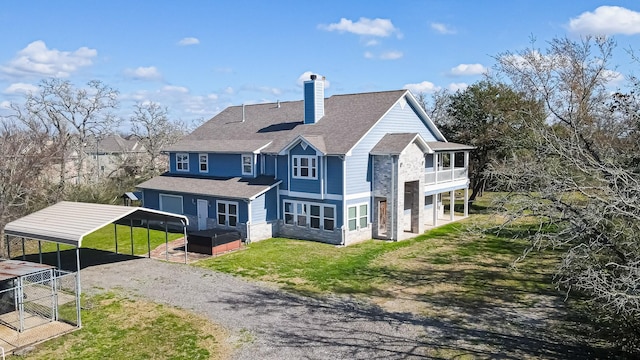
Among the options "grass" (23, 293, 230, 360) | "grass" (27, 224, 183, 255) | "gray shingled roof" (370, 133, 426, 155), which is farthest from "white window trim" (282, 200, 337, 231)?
"grass" (23, 293, 230, 360)

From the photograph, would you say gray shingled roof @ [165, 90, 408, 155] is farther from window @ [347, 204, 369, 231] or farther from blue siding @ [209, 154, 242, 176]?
window @ [347, 204, 369, 231]

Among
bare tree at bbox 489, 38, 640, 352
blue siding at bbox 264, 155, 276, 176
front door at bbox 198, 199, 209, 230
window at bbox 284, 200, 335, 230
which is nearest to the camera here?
bare tree at bbox 489, 38, 640, 352

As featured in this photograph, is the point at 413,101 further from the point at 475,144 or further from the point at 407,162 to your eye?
the point at 475,144

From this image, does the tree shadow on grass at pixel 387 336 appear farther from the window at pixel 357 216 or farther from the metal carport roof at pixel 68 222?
the window at pixel 357 216

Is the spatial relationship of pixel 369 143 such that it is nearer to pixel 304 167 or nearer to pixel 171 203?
pixel 304 167

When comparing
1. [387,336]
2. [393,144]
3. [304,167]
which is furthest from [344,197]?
[387,336]

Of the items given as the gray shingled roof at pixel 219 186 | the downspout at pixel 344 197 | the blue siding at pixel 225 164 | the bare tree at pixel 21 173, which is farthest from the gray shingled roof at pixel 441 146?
the bare tree at pixel 21 173
